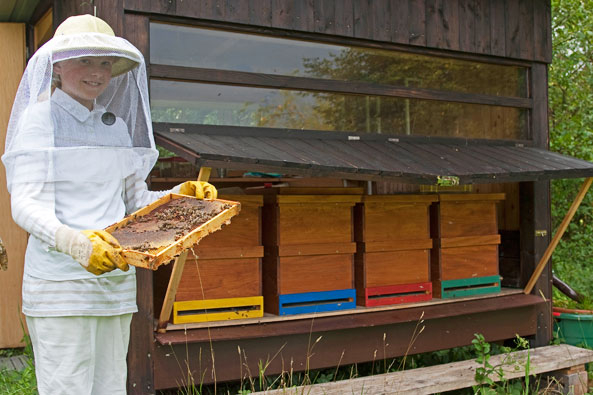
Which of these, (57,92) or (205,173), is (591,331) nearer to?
(205,173)

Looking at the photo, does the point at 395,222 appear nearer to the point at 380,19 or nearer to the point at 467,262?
the point at 467,262

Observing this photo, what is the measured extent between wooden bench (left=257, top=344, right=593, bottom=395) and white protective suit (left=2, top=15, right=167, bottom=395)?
1533mm

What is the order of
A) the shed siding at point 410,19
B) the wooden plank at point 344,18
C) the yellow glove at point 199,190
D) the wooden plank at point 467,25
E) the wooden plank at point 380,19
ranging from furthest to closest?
the wooden plank at point 467,25
the wooden plank at point 380,19
the wooden plank at point 344,18
the shed siding at point 410,19
the yellow glove at point 199,190

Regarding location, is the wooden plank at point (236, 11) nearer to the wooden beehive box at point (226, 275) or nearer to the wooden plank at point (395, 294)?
the wooden beehive box at point (226, 275)

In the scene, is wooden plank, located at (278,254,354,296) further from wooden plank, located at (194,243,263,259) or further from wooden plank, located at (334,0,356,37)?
wooden plank, located at (334,0,356,37)

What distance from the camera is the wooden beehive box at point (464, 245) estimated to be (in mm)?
4938

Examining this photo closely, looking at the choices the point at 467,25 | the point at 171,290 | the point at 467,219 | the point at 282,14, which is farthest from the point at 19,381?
the point at 467,25

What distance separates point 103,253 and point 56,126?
609 mm

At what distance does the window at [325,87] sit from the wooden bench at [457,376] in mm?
1797

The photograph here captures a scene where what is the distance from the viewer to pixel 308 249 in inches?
169

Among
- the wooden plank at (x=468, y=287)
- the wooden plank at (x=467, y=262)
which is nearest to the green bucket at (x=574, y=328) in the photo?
the wooden plank at (x=468, y=287)

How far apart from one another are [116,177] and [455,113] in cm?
361

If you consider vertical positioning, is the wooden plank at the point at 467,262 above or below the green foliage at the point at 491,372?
above

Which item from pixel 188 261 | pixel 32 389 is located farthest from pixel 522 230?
pixel 32 389
